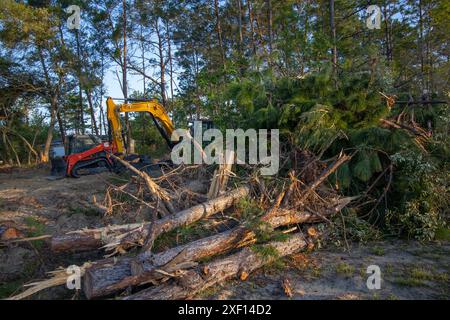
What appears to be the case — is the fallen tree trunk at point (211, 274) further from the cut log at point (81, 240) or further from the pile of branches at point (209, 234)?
the cut log at point (81, 240)

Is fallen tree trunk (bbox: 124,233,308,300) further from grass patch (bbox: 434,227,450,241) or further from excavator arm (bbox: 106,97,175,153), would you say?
excavator arm (bbox: 106,97,175,153)

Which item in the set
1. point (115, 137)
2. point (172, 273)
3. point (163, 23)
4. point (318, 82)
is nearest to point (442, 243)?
point (318, 82)

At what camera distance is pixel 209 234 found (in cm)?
479

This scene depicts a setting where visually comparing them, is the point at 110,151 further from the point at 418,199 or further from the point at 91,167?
the point at 418,199

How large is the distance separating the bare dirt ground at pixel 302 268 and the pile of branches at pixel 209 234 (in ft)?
0.77

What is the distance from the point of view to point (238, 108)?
7.55 metres

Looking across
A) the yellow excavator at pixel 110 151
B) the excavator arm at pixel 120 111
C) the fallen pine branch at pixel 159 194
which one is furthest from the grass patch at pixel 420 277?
the excavator arm at pixel 120 111

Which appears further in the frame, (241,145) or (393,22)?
(393,22)

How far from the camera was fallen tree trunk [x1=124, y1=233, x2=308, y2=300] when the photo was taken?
11.3ft

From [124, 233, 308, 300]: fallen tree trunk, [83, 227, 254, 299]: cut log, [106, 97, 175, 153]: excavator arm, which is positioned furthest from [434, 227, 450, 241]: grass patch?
[106, 97, 175, 153]: excavator arm

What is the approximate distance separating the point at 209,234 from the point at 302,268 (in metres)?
1.32

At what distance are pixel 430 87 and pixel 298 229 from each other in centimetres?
571

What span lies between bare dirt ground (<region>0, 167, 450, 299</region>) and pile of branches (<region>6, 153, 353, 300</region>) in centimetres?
24
